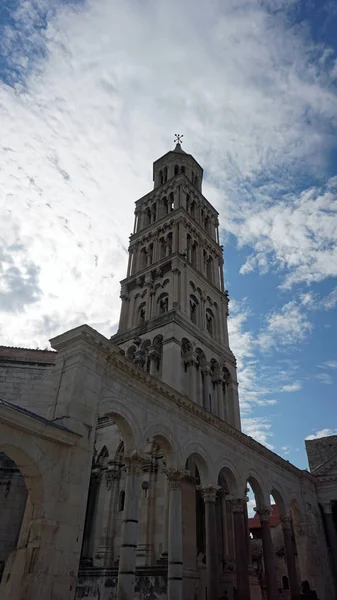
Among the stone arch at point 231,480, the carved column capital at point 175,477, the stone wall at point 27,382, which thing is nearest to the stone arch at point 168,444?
the carved column capital at point 175,477

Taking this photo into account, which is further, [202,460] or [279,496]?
[279,496]

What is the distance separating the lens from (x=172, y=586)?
17.5m

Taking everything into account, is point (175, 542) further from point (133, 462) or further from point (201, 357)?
point (201, 357)

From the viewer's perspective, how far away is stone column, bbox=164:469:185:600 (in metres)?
17.5

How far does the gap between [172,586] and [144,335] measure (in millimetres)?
16722

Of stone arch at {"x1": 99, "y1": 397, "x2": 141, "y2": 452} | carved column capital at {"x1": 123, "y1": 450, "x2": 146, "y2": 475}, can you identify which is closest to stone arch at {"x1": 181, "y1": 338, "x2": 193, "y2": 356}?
stone arch at {"x1": 99, "y1": 397, "x2": 141, "y2": 452}

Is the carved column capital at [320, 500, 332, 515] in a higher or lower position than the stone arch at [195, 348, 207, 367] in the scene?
lower

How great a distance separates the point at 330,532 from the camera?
103ft

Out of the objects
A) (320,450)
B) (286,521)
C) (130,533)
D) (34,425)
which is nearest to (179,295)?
(286,521)

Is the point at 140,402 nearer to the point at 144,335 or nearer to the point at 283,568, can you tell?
the point at 144,335

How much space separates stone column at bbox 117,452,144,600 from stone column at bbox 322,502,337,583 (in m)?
21.5

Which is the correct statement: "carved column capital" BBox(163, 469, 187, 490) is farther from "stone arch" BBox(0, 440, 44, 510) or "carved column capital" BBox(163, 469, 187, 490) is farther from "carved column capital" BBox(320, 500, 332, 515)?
"carved column capital" BBox(320, 500, 332, 515)

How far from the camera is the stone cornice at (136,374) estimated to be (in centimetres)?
1673

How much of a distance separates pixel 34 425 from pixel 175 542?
362 inches
